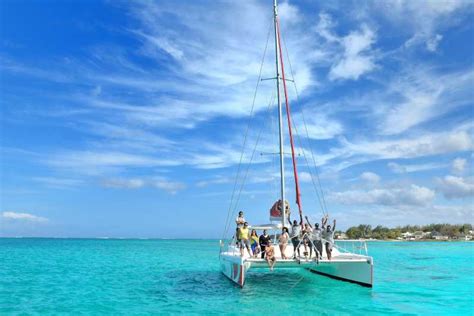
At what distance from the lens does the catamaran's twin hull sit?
50.9 ft

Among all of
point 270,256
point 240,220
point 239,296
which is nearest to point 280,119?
point 240,220

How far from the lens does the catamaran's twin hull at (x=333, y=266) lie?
1552cm

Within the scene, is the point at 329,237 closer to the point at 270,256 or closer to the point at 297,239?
the point at 297,239

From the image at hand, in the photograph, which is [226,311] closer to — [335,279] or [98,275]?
[335,279]

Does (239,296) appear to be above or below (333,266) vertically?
below

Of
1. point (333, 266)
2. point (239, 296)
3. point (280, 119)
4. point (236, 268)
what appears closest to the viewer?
point (239, 296)

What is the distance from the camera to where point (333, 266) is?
17.8 meters

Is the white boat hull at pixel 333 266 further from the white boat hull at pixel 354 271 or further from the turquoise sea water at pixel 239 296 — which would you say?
the turquoise sea water at pixel 239 296

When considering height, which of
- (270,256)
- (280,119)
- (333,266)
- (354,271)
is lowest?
(354,271)

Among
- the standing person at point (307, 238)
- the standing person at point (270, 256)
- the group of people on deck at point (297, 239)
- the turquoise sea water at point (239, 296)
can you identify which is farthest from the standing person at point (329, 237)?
the standing person at point (270, 256)

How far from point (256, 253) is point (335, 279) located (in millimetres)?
3864

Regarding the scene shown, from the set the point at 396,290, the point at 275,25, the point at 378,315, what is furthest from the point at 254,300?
the point at 275,25

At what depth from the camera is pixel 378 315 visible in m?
12.6

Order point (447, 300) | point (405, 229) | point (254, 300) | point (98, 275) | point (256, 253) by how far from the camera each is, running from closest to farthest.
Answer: point (254, 300) < point (447, 300) < point (256, 253) < point (98, 275) < point (405, 229)
